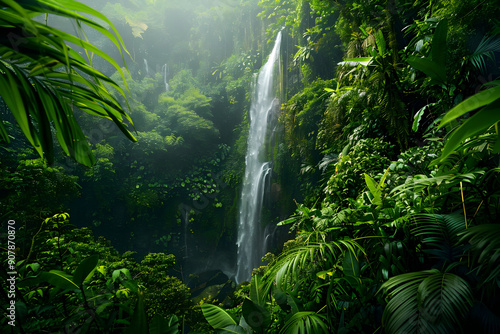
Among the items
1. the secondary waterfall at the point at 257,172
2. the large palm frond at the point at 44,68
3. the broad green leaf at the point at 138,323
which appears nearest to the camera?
the large palm frond at the point at 44,68

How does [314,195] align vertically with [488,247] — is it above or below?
above

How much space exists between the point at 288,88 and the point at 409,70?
4131 mm

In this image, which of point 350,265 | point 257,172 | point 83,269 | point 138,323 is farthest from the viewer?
point 257,172

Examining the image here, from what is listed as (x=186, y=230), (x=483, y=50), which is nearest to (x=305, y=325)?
(x=483, y=50)

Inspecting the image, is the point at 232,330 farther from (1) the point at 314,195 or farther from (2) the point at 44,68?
(1) the point at 314,195

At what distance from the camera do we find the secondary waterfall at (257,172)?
7.03 meters

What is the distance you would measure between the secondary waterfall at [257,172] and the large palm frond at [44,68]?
6.18 m

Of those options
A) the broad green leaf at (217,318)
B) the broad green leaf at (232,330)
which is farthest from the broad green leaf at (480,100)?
the broad green leaf at (217,318)

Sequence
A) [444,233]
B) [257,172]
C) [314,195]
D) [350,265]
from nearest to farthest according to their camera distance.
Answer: [444,233] < [350,265] < [314,195] < [257,172]

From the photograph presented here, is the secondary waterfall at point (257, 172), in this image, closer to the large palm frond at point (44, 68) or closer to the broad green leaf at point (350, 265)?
the broad green leaf at point (350, 265)

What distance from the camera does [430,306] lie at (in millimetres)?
1024

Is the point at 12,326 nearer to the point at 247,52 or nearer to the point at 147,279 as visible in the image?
the point at 147,279

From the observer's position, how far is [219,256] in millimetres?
8812

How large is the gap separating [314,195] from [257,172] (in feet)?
10.5
